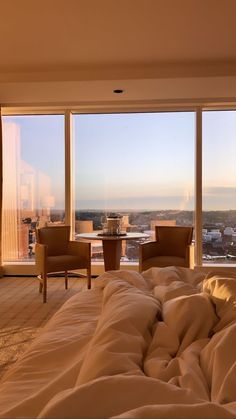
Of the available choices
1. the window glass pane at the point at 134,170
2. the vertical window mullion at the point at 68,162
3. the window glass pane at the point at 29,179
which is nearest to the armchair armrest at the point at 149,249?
the window glass pane at the point at 134,170

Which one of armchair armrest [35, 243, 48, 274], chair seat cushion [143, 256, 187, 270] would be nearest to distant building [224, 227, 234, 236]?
chair seat cushion [143, 256, 187, 270]

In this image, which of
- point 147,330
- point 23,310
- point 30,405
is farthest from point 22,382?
point 23,310

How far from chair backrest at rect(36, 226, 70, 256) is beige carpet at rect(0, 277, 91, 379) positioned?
1.68 feet

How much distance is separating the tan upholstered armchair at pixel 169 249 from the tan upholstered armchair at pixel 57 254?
694mm

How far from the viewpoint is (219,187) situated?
5.79 meters

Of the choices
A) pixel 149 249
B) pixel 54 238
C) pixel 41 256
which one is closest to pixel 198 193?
pixel 149 249

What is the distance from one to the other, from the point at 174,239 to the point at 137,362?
3689 millimetres

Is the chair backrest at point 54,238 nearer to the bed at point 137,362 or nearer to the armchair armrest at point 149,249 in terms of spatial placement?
the armchair armrest at point 149,249

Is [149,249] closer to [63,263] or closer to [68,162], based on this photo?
[63,263]

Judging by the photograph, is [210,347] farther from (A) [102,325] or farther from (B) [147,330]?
(A) [102,325]

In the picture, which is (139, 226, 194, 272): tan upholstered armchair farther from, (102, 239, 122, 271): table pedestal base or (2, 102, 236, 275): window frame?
(2, 102, 236, 275): window frame

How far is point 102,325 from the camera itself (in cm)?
135

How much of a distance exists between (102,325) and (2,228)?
15.7 feet

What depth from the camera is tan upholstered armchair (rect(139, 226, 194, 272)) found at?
4355 millimetres
